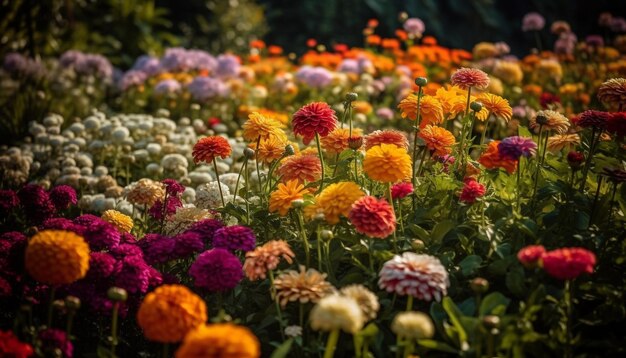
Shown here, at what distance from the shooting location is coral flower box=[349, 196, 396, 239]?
6.41 ft

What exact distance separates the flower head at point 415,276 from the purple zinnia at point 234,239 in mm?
514

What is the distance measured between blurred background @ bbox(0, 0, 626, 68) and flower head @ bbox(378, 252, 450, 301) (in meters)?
6.29

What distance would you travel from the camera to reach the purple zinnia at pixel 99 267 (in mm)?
2152

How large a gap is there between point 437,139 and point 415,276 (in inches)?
32.7

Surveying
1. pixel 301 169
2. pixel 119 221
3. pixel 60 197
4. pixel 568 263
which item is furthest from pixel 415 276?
pixel 60 197

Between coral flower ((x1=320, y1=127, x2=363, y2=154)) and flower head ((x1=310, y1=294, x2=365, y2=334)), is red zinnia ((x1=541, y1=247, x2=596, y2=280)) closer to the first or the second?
flower head ((x1=310, y1=294, x2=365, y2=334))

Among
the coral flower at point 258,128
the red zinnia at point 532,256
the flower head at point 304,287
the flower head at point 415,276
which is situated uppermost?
the coral flower at point 258,128

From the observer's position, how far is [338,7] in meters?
9.03

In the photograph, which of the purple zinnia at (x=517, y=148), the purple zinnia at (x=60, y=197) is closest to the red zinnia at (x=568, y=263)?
the purple zinnia at (x=517, y=148)

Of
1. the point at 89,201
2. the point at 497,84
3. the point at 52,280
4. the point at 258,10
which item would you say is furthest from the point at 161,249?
the point at 258,10

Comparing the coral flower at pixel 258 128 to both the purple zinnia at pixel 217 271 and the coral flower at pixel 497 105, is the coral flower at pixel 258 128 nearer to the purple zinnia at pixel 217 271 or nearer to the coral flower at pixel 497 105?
the purple zinnia at pixel 217 271

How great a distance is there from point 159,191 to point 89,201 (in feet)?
2.53

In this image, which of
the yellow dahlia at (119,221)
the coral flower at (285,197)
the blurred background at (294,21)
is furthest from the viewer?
the blurred background at (294,21)

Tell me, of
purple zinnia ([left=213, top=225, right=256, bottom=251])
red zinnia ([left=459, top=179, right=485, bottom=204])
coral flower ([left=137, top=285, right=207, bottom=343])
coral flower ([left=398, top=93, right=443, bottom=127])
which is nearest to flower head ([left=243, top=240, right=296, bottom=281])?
purple zinnia ([left=213, top=225, right=256, bottom=251])
